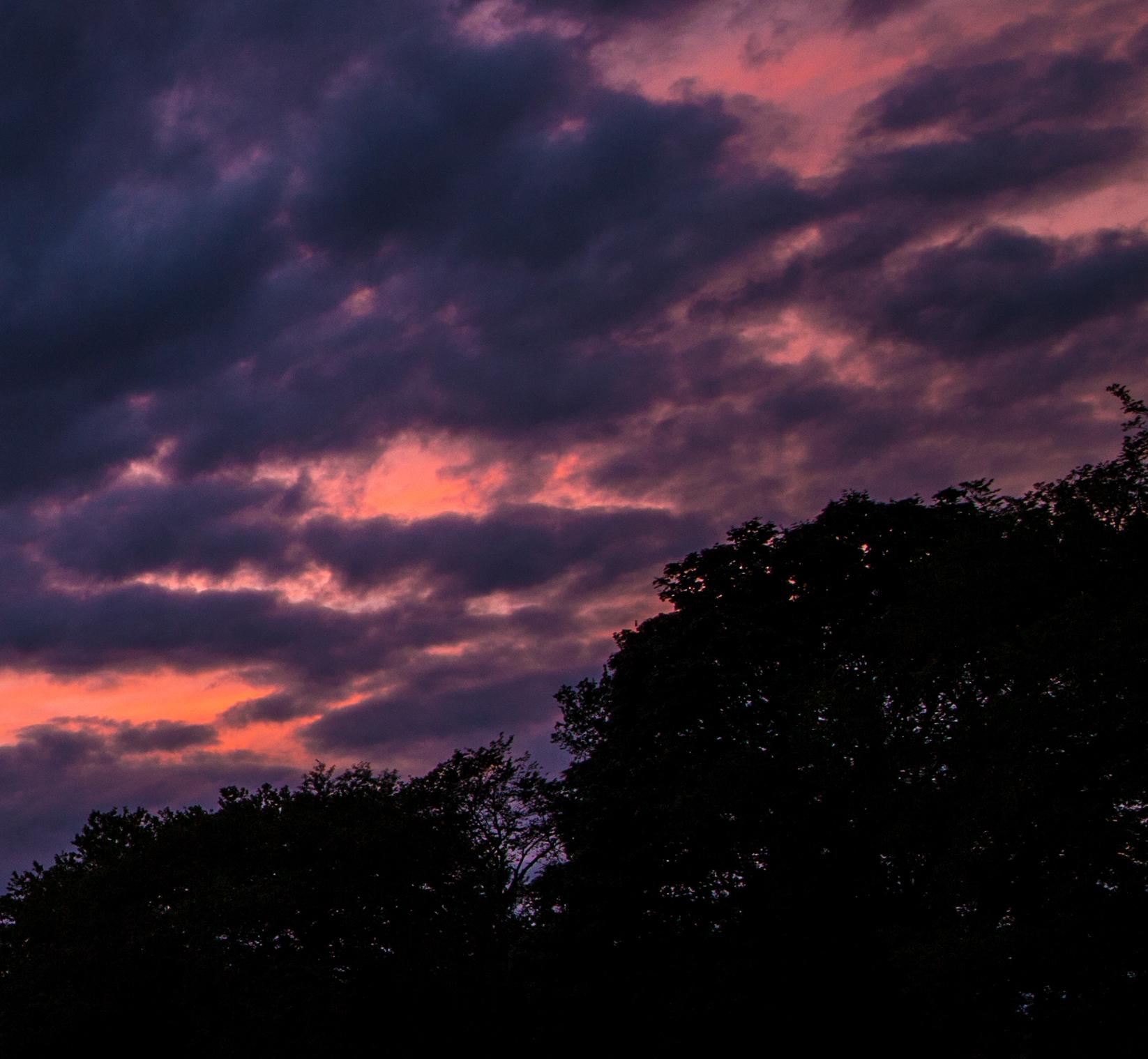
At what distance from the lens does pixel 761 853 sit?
44.5 m

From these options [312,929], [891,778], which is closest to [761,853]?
[891,778]

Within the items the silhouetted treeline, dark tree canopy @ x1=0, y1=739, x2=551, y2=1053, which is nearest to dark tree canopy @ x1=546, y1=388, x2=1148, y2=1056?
the silhouetted treeline

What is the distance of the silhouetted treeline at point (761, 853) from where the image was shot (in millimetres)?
28953

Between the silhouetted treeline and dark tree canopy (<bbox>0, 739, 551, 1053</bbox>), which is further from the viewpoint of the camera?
dark tree canopy (<bbox>0, 739, 551, 1053</bbox>)

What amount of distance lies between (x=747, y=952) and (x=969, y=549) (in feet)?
57.1

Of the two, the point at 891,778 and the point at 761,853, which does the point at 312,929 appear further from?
the point at 891,778

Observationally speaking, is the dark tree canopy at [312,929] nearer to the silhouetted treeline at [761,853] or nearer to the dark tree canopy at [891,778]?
the silhouetted treeline at [761,853]

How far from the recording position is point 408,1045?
54.7 m

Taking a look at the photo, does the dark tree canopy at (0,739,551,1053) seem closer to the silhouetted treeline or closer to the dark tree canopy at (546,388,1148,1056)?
the silhouetted treeline

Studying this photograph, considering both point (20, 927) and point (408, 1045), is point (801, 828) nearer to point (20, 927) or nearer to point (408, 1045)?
point (408, 1045)

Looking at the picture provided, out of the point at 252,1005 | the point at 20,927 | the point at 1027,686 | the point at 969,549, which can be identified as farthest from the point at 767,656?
the point at 20,927

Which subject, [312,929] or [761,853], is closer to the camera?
[761,853]

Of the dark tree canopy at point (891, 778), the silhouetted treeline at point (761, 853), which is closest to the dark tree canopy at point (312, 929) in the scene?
the silhouetted treeline at point (761, 853)

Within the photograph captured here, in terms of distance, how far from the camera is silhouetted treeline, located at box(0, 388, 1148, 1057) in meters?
29.0
